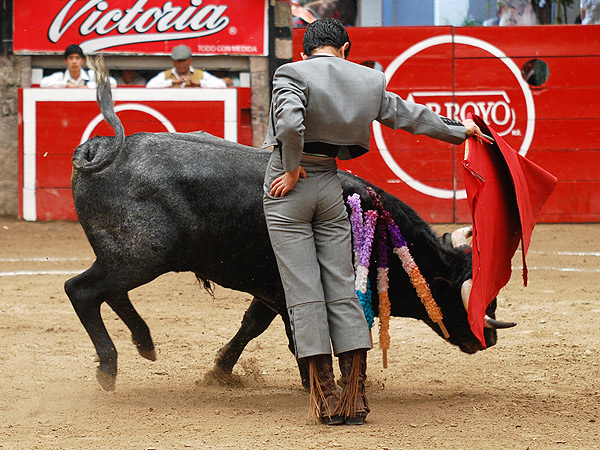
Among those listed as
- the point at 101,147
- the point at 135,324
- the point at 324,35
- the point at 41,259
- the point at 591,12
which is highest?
the point at 591,12

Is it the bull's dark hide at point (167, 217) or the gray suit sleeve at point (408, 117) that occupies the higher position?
the gray suit sleeve at point (408, 117)

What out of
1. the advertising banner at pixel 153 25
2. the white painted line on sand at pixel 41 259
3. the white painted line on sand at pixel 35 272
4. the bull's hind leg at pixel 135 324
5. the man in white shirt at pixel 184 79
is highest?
the advertising banner at pixel 153 25

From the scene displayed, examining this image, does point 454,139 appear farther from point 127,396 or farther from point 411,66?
point 411,66

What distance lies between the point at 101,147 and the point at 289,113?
1109 millimetres

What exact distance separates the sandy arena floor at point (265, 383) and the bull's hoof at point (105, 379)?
7 centimetres

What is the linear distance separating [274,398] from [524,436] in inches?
49.0

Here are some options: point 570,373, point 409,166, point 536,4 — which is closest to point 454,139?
point 570,373

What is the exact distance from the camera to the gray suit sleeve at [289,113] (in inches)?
138

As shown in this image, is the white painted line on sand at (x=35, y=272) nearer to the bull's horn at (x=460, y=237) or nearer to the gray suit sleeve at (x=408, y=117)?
the bull's horn at (x=460, y=237)

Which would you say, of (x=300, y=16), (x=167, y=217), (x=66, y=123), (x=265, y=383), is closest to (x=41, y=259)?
(x=66, y=123)

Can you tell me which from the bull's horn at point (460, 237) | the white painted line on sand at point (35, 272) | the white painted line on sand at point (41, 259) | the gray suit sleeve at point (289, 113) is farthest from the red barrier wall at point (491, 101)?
the gray suit sleeve at point (289, 113)

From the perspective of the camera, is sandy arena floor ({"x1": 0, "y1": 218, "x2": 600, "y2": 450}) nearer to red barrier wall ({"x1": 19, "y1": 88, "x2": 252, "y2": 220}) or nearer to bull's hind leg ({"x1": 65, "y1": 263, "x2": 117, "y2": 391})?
bull's hind leg ({"x1": 65, "y1": 263, "x2": 117, "y2": 391})

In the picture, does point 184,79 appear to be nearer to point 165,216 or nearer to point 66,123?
point 66,123

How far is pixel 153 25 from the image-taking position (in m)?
9.96
